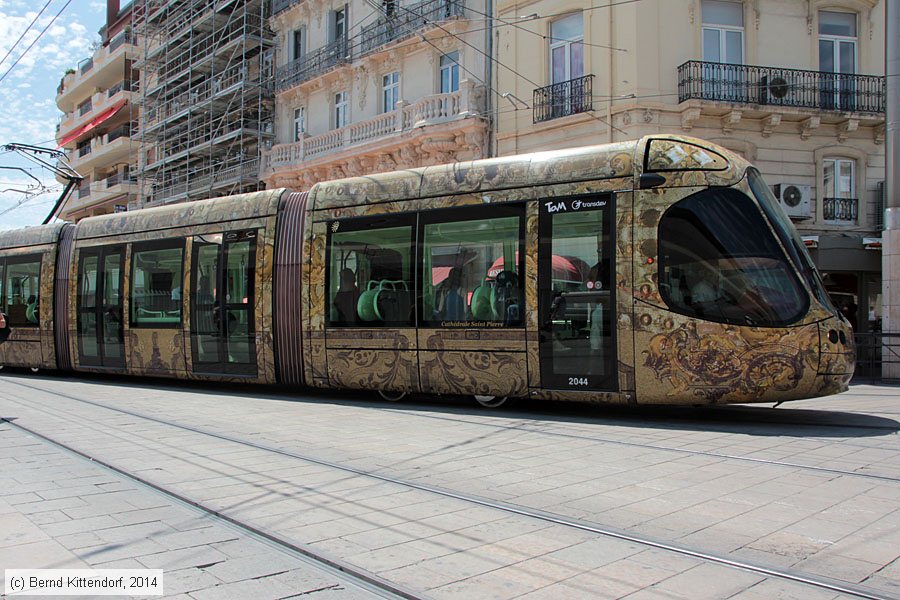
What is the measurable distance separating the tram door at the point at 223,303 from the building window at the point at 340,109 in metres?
14.0

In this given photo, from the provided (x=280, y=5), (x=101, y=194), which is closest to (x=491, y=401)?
(x=280, y=5)

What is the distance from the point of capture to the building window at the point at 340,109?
25413mm

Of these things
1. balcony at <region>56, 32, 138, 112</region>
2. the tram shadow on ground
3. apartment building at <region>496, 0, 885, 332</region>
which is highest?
balcony at <region>56, 32, 138, 112</region>

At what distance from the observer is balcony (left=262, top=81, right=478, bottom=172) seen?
20.4 meters

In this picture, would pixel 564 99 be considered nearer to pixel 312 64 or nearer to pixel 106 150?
pixel 312 64

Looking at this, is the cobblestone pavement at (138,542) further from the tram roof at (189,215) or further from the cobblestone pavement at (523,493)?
the tram roof at (189,215)

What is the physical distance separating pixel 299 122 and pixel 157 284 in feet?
53.0

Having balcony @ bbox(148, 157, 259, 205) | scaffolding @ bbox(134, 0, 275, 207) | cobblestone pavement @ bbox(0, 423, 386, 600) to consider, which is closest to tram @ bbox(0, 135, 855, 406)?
cobblestone pavement @ bbox(0, 423, 386, 600)

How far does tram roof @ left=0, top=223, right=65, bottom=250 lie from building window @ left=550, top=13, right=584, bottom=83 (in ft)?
39.6

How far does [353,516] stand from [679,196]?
5.25 m

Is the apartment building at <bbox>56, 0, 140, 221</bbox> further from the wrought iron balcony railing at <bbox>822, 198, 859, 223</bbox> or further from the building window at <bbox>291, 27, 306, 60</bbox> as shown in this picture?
the wrought iron balcony railing at <bbox>822, 198, 859, 223</bbox>

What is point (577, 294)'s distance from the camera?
8.73m

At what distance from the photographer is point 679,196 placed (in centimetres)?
825

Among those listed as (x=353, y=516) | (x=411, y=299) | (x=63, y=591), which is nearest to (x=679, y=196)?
(x=411, y=299)
